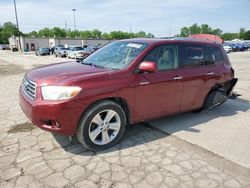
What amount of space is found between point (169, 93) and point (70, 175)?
2.21 metres

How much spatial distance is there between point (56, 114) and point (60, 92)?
30cm

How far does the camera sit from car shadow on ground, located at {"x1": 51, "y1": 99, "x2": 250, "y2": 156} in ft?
12.1

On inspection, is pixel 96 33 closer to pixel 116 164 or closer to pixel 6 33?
pixel 6 33

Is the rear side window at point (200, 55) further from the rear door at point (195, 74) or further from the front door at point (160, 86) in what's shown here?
the front door at point (160, 86)

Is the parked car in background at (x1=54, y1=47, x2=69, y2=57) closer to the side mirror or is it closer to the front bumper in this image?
the side mirror

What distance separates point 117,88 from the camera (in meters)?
3.45

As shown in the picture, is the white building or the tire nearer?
the tire

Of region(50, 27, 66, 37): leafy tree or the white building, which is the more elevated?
region(50, 27, 66, 37): leafy tree

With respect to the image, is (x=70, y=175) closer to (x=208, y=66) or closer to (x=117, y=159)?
(x=117, y=159)

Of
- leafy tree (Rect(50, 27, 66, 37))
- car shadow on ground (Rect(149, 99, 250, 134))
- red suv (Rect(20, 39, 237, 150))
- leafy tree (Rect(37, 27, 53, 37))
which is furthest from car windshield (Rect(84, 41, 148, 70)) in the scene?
leafy tree (Rect(37, 27, 53, 37))

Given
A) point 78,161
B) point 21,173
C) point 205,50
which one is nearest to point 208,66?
point 205,50

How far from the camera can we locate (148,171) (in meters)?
3.04

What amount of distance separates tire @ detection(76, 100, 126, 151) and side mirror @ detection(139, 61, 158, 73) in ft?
2.32

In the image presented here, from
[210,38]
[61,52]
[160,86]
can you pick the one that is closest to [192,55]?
[160,86]
